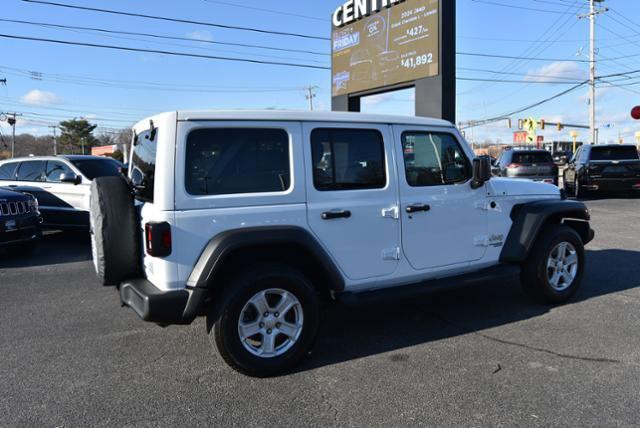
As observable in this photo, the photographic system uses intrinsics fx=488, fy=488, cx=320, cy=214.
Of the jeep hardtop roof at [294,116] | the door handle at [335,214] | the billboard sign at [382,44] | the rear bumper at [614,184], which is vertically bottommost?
the door handle at [335,214]

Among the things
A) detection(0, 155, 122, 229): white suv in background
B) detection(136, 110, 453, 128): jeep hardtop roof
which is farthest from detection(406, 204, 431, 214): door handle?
detection(0, 155, 122, 229): white suv in background

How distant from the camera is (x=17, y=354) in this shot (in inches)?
159

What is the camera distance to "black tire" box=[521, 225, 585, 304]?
16.1ft

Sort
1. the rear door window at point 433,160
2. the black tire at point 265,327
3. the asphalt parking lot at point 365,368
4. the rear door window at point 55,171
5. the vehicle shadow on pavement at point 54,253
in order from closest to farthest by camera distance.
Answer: the asphalt parking lot at point 365,368 < the black tire at point 265,327 < the rear door window at point 433,160 < the vehicle shadow on pavement at point 54,253 < the rear door window at point 55,171

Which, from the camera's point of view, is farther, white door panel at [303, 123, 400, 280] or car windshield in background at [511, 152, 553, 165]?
car windshield in background at [511, 152, 553, 165]

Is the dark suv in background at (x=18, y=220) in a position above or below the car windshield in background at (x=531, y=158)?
below

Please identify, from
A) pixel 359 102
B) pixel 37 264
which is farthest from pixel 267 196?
pixel 359 102

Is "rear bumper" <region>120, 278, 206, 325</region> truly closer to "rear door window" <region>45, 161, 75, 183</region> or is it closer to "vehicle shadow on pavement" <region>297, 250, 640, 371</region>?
"vehicle shadow on pavement" <region>297, 250, 640, 371</region>

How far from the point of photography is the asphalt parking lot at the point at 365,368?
303 cm

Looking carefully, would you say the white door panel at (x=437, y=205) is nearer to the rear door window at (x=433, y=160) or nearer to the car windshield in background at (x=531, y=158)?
the rear door window at (x=433, y=160)

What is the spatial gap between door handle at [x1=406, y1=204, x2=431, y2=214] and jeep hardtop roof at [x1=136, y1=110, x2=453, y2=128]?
2.43 feet

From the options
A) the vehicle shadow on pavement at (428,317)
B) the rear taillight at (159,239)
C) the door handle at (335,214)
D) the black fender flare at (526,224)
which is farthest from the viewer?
the black fender flare at (526,224)

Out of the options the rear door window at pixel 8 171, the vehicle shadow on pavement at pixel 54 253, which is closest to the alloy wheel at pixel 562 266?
the vehicle shadow on pavement at pixel 54 253

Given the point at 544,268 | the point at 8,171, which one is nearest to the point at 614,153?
the point at 544,268
